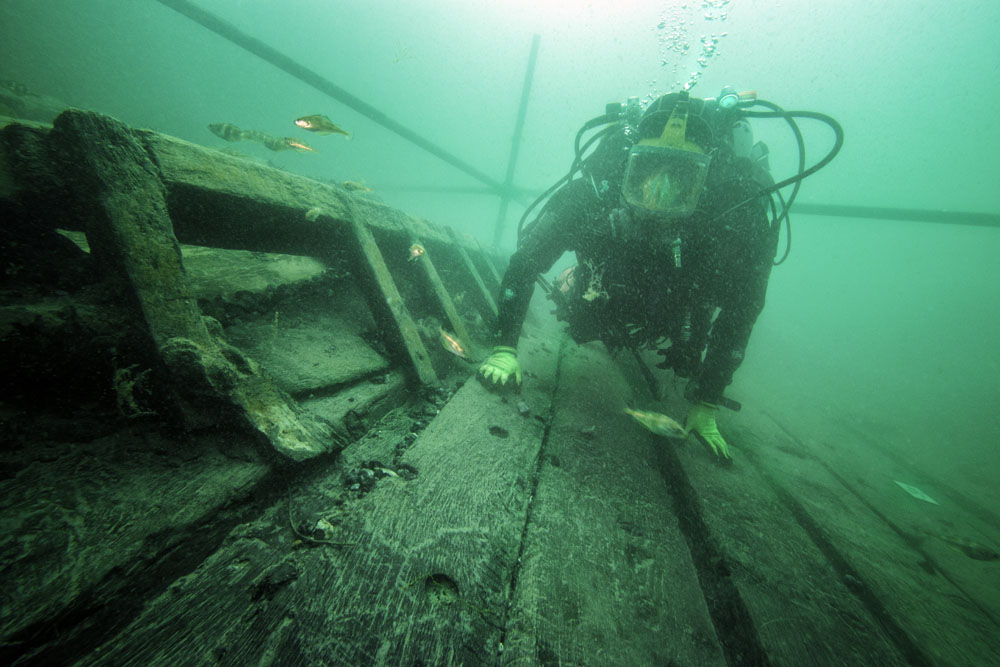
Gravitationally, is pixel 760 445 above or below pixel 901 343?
above

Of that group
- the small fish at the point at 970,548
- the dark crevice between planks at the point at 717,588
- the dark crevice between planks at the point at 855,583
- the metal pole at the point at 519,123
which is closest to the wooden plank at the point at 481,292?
the dark crevice between planks at the point at 717,588

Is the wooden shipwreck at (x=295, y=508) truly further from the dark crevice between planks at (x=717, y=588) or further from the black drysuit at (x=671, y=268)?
the black drysuit at (x=671, y=268)

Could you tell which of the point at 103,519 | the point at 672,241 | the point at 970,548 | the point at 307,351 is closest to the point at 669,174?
the point at 672,241

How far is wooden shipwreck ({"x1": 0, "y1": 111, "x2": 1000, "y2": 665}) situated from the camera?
2.87 ft

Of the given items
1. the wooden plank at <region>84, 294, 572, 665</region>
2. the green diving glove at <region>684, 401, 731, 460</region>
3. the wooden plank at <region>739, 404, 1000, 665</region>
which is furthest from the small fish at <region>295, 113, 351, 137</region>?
the wooden plank at <region>739, 404, 1000, 665</region>

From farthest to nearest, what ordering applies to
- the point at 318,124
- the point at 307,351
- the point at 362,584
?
the point at 318,124 < the point at 307,351 < the point at 362,584

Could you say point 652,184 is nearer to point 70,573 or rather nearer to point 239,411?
point 239,411

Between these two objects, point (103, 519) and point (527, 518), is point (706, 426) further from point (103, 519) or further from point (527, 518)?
point (103, 519)

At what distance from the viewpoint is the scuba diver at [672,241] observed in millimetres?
2756

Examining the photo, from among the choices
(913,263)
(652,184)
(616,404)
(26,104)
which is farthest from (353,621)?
(913,263)

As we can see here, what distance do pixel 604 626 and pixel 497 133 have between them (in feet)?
243

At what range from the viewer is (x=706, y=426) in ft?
9.12

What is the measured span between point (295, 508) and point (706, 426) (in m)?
2.89

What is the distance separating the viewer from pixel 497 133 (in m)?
64.2
